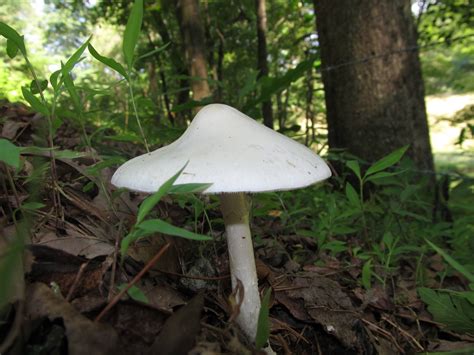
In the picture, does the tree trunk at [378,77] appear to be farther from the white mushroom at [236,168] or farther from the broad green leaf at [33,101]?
the broad green leaf at [33,101]

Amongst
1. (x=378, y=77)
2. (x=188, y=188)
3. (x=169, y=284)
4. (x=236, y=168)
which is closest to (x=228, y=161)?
(x=236, y=168)

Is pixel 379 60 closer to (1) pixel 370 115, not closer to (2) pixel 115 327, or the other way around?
(1) pixel 370 115

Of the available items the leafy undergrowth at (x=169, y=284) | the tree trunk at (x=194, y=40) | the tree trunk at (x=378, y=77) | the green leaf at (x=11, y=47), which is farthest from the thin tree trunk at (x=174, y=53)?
the green leaf at (x=11, y=47)

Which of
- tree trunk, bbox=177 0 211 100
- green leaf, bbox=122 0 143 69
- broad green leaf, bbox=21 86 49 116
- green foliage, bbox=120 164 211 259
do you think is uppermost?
tree trunk, bbox=177 0 211 100

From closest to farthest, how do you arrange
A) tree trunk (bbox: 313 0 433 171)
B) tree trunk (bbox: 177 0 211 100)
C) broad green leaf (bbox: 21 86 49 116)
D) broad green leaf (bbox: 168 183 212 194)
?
broad green leaf (bbox: 168 183 212 194), broad green leaf (bbox: 21 86 49 116), tree trunk (bbox: 313 0 433 171), tree trunk (bbox: 177 0 211 100)

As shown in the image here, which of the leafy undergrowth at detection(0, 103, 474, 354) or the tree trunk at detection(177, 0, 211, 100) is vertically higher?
the tree trunk at detection(177, 0, 211, 100)

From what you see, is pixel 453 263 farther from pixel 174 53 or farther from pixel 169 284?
pixel 174 53

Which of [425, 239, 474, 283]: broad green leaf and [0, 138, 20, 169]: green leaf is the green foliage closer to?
[0, 138, 20, 169]: green leaf

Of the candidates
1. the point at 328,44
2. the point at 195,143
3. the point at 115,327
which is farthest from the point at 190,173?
the point at 328,44

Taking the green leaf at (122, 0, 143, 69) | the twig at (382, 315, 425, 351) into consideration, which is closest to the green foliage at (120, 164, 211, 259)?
the green leaf at (122, 0, 143, 69)
